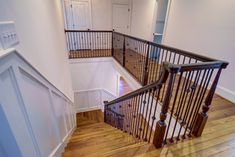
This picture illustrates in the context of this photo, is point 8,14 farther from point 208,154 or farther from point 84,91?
point 84,91

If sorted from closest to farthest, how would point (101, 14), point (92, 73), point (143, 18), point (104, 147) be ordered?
1. point (104, 147)
2. point (92, 73)
3. point (101, 14)
4. point (143, 18)

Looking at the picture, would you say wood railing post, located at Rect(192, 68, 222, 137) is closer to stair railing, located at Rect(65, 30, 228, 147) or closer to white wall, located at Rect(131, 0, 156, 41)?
stair railing, located at Rect(65, 30, 228, 147)

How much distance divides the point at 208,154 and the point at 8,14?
2163 mm

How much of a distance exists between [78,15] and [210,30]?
16.0 feet

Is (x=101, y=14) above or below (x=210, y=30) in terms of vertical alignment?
above

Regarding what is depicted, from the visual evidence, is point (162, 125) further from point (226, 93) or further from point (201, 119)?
point (226, 93)

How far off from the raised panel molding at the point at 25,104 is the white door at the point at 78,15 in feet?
16.5

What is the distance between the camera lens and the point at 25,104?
98cm

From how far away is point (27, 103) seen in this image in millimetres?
1013

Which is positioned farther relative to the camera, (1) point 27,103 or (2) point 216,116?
(2) point 216,116

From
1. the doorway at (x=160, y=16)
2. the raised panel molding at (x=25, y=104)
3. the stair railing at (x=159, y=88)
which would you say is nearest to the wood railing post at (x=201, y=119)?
the stair railing at (x=159, y=88)

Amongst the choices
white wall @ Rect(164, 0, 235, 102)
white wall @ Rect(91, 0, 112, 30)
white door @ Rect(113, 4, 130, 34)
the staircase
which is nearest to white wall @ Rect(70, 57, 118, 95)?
white wall @ Rect(91, 0, 112, 30)

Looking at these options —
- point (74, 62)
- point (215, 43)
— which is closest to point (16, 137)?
point (215, 43)

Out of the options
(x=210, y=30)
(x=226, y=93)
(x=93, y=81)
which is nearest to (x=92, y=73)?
(x=93, y=81)
